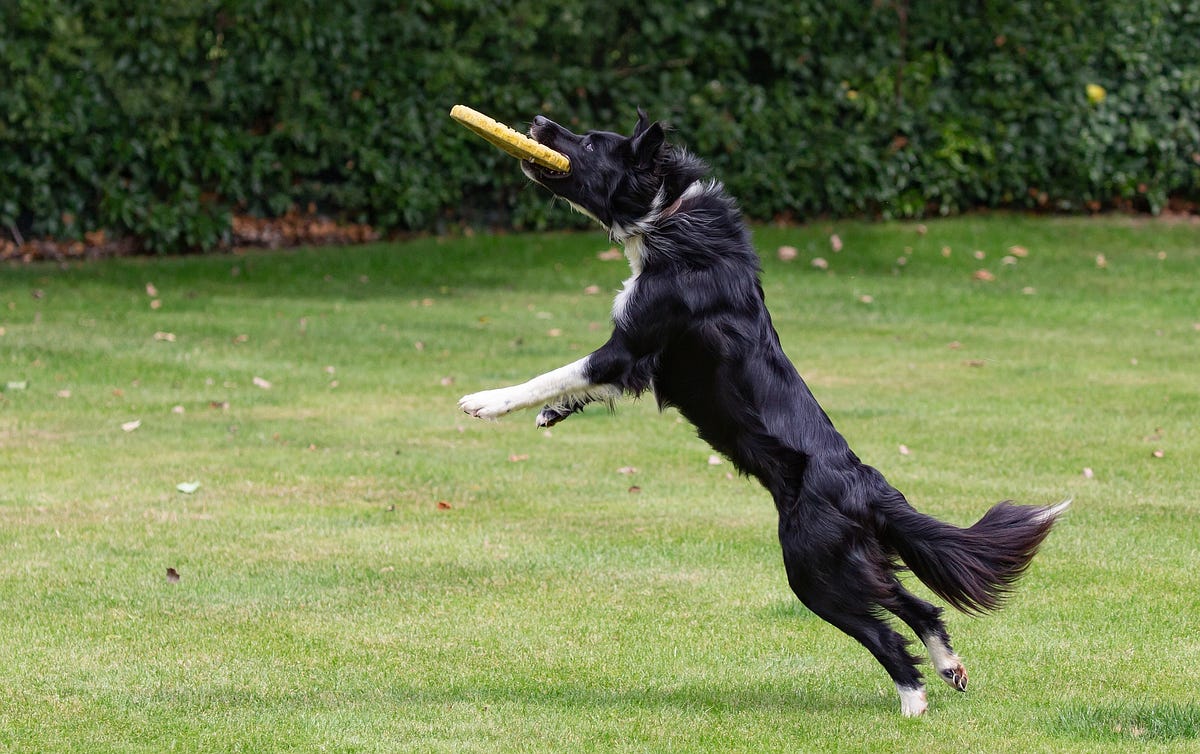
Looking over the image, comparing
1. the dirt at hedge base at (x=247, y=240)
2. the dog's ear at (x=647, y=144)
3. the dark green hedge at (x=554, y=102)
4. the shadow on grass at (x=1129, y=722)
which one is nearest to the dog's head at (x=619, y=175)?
the dog's ear at (x=647, y=144)

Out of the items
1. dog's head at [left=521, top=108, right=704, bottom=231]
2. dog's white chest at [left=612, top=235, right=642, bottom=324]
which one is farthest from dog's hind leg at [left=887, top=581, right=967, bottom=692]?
dog's head at [left=521, top=108, right=704, bottom=231]

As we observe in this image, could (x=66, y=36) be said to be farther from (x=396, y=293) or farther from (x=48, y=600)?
(x=48, y=600)

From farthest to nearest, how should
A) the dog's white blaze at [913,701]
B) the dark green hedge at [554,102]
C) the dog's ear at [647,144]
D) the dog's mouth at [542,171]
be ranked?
the dark green hedge at [554,102], the dog's mouth at [542,171], the dog's ear at [647,144], the dog's white blaze at [913,701]

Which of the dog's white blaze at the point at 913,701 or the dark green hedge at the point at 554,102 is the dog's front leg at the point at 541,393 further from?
the dark green hedge at the point at 554,102

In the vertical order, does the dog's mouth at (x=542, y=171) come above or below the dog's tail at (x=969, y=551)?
above

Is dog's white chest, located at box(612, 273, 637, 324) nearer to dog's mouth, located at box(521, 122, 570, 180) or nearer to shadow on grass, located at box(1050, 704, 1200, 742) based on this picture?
dog's mouth, located at box(521, 122, 570, 180)

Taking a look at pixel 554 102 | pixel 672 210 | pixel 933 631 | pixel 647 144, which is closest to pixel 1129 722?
pixel 933 631

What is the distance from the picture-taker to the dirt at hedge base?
14.7 meters

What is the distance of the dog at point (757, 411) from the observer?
4578 millimetres

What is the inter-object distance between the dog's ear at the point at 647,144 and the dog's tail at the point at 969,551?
55.4 inches

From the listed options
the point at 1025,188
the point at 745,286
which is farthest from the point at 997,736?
the point at 1025,188

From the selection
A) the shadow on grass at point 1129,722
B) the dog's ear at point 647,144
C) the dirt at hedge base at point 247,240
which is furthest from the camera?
the dirt at hedge base at point 247,240

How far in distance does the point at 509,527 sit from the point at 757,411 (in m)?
2.49

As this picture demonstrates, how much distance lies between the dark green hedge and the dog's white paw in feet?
34.4
